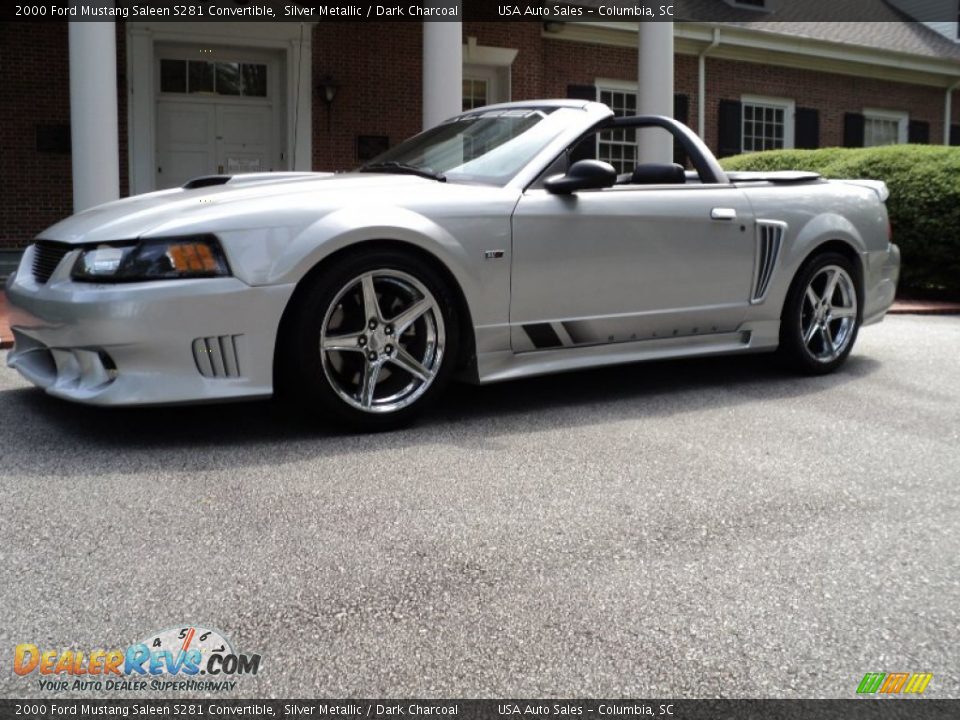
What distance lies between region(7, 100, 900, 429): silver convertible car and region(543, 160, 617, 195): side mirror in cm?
1

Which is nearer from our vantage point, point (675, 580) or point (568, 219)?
point (675, 580)

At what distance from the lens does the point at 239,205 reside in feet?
14.3

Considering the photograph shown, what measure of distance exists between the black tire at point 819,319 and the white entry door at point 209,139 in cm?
1084

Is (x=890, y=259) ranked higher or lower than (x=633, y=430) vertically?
higher

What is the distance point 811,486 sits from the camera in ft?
12.7

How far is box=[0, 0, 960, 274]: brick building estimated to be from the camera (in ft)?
46.4

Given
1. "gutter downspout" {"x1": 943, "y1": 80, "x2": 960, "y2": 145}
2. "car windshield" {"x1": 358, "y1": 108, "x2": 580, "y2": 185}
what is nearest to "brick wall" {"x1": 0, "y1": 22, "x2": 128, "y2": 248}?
Answer: "car windshield" {"x1": 358, "y1": 108, "x2": 580, "y2": 185}

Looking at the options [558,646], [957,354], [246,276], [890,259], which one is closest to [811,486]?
[558,646]

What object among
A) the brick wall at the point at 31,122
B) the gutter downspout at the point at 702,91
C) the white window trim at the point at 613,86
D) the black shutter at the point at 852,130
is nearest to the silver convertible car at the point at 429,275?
the brick wall at the point at 31,122

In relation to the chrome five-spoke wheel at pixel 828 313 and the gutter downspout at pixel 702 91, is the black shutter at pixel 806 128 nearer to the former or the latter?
the gutter downspout at pixel 702 91

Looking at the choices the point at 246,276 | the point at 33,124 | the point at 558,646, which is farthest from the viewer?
the point at 33,124

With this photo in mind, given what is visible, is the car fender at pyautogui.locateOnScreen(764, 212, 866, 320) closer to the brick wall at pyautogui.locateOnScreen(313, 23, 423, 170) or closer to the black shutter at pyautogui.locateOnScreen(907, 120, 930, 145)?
the brick wall at pyautogui.locateOnScreen(313, 23, 423, 170)

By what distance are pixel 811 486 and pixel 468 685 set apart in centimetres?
203

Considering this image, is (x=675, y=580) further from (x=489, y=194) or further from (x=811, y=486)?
(x=489, y=194)
